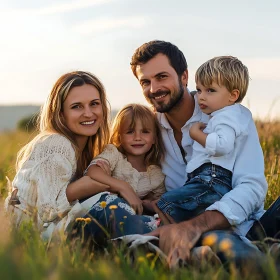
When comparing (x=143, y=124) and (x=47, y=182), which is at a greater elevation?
(x=143, y=124)

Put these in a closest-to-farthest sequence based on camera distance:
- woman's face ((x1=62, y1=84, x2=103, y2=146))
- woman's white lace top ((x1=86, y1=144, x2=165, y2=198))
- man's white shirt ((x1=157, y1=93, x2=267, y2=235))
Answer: man's white shirt ((x1=157, y1=93, x2=267, y2=235)) < woman's face ((x1=62, y1=84, x2=103, y2=146)) < woman's white lace top ((x1=86, y1=144, x2=165, y2=198))

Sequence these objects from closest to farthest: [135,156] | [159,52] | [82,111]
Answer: [82,111] → [135,156] → [159,52]

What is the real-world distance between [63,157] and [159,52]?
141 cm

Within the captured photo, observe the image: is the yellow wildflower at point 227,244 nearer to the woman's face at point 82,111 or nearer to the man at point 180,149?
the man at point 180,149

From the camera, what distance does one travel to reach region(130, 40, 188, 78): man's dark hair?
5773 mm

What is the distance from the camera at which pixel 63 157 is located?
16.2 ft

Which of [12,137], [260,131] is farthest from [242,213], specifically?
[12,137]

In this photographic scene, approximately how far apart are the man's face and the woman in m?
0.43

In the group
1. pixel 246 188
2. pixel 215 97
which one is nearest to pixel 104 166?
pixel 215 97

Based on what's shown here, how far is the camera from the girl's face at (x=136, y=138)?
5.39 m

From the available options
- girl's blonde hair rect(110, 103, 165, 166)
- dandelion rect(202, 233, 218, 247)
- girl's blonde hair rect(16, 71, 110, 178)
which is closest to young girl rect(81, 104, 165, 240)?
girl's blonde hair rect(110, 103, 165, 166)

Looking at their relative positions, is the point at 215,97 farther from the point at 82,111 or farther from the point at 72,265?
the point at 72,265

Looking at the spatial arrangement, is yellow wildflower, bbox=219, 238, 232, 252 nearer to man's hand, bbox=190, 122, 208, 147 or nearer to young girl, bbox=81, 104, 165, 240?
man's hand, bbox=190, 122, 208, 147

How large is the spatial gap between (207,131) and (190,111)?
799mm
